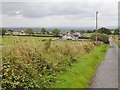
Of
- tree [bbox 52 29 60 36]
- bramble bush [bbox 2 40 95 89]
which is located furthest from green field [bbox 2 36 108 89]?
tree [bbox 52 29 60 36]

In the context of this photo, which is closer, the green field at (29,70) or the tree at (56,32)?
the green field at (29,70)

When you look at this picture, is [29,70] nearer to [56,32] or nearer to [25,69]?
[25,69]

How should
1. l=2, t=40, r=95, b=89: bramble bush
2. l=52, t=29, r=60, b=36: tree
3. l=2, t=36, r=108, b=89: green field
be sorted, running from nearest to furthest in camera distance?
l=2, t=40, r=95, b=89: bramble bush, l=2, t=36, r=108, b=89: green field, l=52, t=29, r=60, b=36: tree

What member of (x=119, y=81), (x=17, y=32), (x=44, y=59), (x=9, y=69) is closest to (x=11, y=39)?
(x=44, y=59)

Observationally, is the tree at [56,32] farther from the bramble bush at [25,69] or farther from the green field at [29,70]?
the bramble bush at [25,69]

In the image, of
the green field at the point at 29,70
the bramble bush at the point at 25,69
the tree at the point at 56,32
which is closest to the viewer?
the bramble bush at the point at 25,69

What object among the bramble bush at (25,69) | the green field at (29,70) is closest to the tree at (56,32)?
the green field at (29,70)

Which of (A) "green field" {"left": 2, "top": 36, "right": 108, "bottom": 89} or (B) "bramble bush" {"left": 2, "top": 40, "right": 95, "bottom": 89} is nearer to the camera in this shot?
(B) "bramble bush" {"left": 2, "top": 40, "right": 95, "bottom": 89}

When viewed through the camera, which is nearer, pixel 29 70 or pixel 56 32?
pixel 29 70

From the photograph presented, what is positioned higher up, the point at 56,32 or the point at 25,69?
the point at 25,69

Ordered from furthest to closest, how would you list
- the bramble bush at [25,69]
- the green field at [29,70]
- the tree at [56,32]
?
the tree at [56,32] → the green field at [29,70] → the bramble bush at [25,69]

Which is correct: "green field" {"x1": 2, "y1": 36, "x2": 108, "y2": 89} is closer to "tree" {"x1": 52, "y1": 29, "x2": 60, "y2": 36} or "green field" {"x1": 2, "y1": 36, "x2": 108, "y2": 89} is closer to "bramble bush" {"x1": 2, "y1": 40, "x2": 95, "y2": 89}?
"bramble bush" {"x1": 2, "y1": 40, "x2": 95, "y2": 89}

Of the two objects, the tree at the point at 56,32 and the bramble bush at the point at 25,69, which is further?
the tree at the point at 56,32

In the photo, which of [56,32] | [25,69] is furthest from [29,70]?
[56,32]
